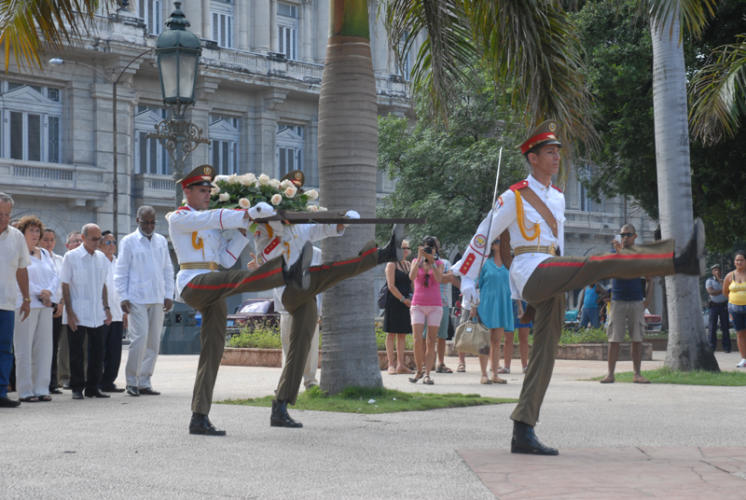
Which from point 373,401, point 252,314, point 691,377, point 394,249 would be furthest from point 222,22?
point 394,249

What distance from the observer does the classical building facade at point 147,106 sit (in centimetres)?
3669

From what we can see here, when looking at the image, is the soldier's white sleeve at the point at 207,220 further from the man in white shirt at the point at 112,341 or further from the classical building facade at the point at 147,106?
the classical building facade at the point at 147,106

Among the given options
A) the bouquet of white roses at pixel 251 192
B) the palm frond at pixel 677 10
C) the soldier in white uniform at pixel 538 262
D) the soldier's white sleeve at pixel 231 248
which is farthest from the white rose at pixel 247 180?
the palm frond at pixel 677 10

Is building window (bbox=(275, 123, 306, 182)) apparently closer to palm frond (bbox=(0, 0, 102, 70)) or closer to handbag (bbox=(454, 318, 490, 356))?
handbag (bbox=(454, 318, 490, 356))

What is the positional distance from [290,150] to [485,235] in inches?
1506

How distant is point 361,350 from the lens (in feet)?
33.7

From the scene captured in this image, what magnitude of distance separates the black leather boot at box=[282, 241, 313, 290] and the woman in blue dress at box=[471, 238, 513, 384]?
22.7 feet

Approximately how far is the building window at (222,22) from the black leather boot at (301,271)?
1419 inches

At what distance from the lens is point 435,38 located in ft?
38.9

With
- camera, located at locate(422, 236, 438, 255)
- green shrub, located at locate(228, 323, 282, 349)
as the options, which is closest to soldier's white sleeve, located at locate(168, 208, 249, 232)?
camera, located at locate(422, 236, 438, 255)

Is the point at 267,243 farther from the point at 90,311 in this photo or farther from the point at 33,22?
the point at 90,311

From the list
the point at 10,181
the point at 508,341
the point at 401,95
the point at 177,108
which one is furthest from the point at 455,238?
the point at 177,108

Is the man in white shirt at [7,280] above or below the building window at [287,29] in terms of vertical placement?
below

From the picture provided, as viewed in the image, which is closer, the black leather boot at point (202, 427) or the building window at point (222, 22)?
the black leather boot at point (202, 427)
